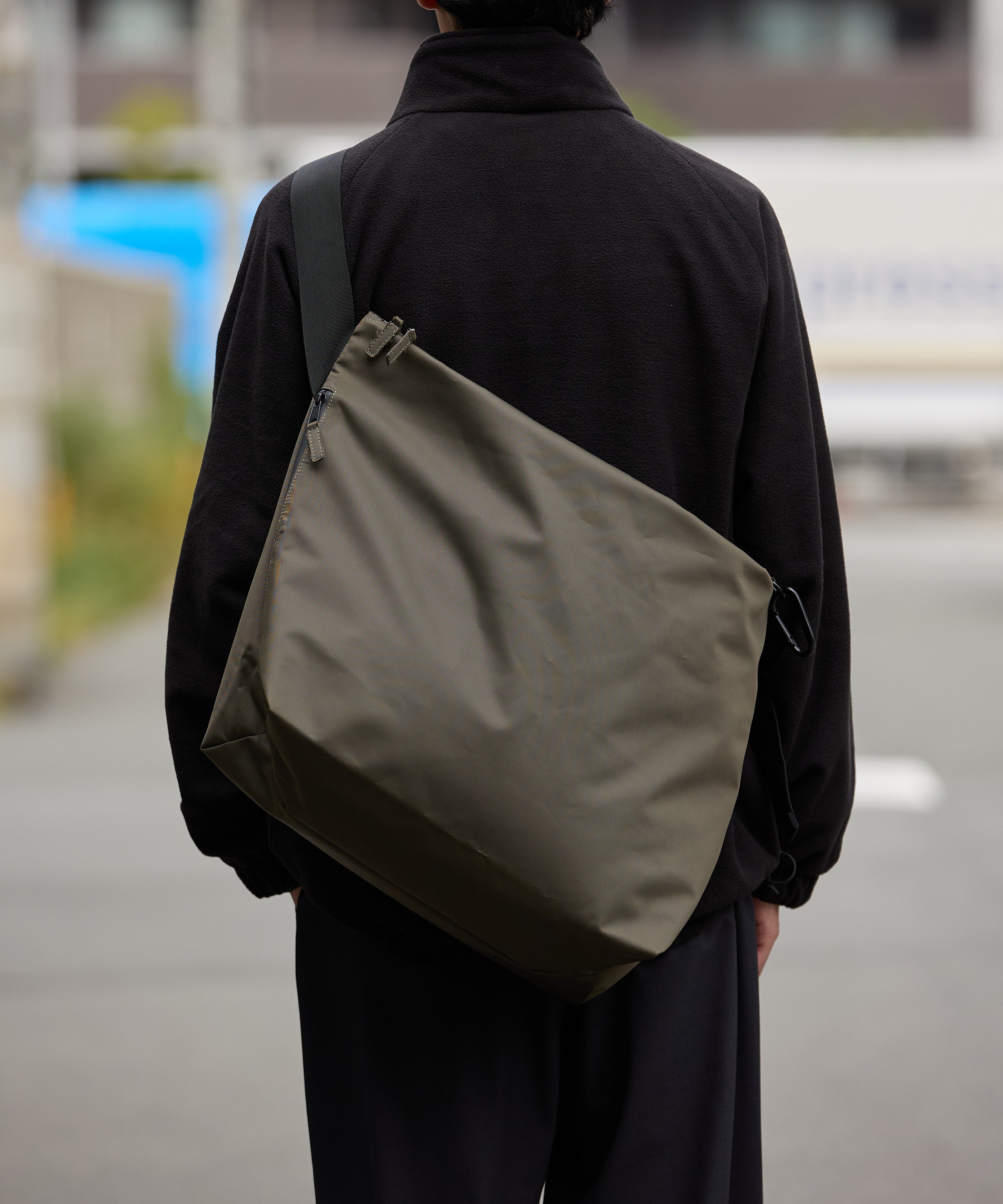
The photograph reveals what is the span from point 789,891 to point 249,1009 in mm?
2539

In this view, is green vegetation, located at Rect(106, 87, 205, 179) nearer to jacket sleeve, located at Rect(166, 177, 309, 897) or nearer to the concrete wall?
the concrete wall

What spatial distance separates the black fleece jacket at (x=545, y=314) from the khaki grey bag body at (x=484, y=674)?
116 mm

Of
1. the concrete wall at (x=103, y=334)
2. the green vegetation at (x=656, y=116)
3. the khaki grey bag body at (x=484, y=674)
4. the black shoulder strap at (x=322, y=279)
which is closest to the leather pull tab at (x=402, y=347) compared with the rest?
the khaki grey bag body at (x=484, y=674)

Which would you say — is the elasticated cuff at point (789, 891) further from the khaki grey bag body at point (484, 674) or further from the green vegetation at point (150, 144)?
the green vegetation at point (150, 144)

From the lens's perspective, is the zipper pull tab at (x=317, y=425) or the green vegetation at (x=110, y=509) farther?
the green vegetation at (x=110, y=509)

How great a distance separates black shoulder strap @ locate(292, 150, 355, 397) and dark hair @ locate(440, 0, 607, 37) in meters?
0.21

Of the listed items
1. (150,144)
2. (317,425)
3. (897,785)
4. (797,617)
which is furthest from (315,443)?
(150,144)

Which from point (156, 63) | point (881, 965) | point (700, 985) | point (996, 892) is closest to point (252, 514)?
point (700, 985)

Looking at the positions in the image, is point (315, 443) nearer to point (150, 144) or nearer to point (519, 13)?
point (519, 13)

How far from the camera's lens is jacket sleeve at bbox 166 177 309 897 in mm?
1460

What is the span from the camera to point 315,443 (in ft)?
4.30

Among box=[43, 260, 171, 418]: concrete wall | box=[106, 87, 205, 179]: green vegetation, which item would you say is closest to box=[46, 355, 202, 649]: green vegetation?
box=[43, 260, 171, 418]: concrete wall

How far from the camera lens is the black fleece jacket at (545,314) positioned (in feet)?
4.68

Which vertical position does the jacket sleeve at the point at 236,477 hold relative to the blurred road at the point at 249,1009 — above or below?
above
